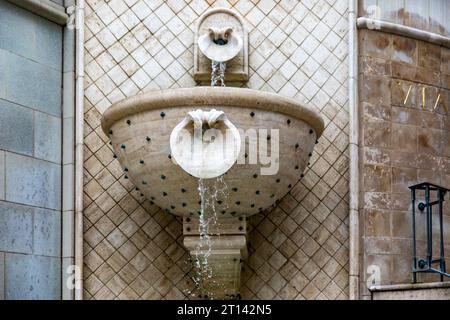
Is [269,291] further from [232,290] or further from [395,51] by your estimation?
[395,51]

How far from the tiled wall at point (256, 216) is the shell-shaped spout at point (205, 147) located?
50.7 inches

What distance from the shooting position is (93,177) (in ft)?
33.9

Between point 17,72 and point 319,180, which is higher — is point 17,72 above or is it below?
above

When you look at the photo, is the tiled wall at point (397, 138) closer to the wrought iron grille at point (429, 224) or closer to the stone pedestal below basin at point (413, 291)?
the wrought iron grille at point (429, 224)

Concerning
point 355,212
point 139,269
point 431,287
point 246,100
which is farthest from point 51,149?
point 431,287

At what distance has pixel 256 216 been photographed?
10.4m

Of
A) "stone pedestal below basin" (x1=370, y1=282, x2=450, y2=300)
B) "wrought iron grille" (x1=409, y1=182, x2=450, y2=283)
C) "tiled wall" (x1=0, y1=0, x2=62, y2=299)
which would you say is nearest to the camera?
"stone pedestal below basin" (x1=370, y1=282, x2=450, y2=300)

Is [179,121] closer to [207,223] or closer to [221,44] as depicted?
[207,223]

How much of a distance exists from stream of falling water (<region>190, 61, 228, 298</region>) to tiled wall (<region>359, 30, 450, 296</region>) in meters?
1.54

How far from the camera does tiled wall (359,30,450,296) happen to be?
34.1 ft

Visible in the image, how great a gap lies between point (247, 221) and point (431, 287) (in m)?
1.98

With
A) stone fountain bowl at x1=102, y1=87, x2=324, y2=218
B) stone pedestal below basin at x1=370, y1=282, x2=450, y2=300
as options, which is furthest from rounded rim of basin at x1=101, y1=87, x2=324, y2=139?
stone pedestal below basin at x1=370, y1=282, x2=450, y2=300

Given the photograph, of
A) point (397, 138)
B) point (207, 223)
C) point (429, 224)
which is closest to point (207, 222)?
point (207, 223)

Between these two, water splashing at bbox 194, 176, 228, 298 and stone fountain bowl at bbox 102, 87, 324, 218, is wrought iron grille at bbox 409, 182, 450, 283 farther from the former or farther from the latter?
water splashing at bbox 194, 176, 228, 298
